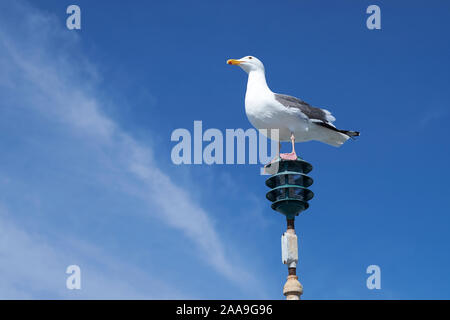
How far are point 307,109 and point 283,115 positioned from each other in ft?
3.78

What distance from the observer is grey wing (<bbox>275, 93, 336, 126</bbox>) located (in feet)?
80.6

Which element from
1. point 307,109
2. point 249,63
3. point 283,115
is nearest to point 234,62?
point 249,63

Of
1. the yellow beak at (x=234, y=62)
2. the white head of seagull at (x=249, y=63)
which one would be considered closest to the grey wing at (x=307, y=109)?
the white head of seagull at (x=249, y=63)

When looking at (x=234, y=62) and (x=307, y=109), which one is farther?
(x=234, y=62)

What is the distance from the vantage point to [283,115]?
24266mm

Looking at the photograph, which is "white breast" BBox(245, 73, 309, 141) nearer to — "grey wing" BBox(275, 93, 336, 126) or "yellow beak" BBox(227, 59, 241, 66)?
"grey wing" BBox(275, 93, 336, 126)

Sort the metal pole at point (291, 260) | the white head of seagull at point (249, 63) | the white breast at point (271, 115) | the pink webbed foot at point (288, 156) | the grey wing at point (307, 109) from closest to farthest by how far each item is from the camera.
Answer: the metal pole at point (291, 260), the pink webbed foot at point (288, 156), the white breast at point (271, 115), the grey wing at point (307, 109), the white head of seagull at point (249, 63)

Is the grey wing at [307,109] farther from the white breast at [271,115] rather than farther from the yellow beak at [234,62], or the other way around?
the yellow beak at [234,62]

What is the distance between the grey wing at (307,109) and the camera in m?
24.6

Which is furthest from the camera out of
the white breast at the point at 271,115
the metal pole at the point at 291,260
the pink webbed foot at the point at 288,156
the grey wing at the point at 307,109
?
the grey wing at the point at 307,109

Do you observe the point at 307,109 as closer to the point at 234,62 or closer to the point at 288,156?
the point at 288,156

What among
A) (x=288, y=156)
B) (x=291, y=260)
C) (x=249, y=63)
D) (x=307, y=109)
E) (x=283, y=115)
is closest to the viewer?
(x=291, y=260)

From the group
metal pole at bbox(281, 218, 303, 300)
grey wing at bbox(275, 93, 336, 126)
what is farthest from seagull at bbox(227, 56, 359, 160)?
metal pole at bbox(281, 218, 303, 300)
